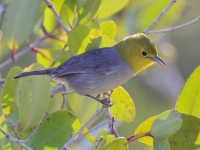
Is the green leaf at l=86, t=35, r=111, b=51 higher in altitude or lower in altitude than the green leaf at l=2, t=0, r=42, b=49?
lower

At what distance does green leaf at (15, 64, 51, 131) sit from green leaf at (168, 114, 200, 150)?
66 cm

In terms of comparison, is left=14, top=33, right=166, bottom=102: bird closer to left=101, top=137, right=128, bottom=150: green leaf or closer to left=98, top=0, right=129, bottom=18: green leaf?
left=98, top=0, right=129, bottom=18: green leaf

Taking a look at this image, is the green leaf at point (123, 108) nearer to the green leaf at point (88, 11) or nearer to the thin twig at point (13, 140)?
the green leaf at point (88, 11)

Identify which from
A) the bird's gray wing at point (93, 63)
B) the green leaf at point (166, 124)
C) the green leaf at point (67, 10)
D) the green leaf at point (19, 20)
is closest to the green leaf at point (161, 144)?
the green leaf at point (166, 124)

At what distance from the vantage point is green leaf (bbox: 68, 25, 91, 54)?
2801mm

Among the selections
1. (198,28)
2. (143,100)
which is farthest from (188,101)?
(198,28)

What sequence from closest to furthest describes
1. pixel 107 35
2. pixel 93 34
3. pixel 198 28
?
pixel 93 34 → pixel 107 35 → pixel 198 28

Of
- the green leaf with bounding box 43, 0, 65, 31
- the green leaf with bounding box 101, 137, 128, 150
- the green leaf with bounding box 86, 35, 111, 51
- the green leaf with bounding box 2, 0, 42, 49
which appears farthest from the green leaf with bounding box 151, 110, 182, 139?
the green leaf with bounding box 43, 0, 65, 31

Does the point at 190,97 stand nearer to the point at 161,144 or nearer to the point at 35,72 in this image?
the point at 161,144

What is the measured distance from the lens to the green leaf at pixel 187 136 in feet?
7.75

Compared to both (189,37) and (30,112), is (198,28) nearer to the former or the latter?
(189,37)

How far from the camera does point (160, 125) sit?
2.30 m

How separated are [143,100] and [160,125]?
152 inches

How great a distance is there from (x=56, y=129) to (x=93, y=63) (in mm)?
744
